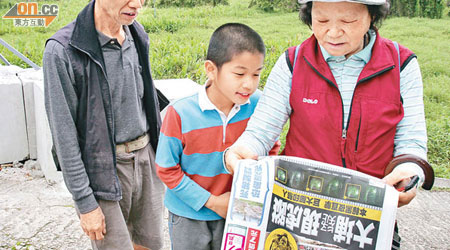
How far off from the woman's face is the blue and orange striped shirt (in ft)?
1.59

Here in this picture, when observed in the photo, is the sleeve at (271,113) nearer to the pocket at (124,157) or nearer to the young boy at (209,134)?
the young boy at (209,134)

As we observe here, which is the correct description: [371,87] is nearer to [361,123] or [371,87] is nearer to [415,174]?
[361,123]

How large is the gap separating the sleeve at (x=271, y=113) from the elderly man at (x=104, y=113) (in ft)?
2.22

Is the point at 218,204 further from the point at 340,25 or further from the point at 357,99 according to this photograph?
the point at 340,25

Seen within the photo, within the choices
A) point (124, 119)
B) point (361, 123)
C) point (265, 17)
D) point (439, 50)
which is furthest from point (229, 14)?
point (361, 123)

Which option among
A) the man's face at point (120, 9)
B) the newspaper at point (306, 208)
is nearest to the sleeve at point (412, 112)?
the newspaper at point (306, 208)

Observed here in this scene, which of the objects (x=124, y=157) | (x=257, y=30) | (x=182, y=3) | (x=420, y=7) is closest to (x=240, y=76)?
(x=124, y=157)

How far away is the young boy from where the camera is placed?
1718 mm

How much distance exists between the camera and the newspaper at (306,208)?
4.26 feet

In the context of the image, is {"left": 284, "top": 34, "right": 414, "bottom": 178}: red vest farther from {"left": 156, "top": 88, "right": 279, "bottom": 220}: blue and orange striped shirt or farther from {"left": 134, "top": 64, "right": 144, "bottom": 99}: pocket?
{"left": 134, "top": 64, "right": 144, "bottom": 99}: pocket

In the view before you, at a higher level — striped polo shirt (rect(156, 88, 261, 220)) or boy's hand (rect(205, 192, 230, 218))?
striped polo shirt (rect(156, 88, 261, 220))

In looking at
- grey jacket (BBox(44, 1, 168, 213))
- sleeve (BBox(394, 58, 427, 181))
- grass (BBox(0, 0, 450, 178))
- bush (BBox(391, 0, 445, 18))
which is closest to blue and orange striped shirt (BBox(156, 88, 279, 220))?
grey jacket (BBox(44, 1, 168, 213))

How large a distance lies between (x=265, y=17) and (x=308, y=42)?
8.15 metres

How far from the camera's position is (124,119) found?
6.70ft
